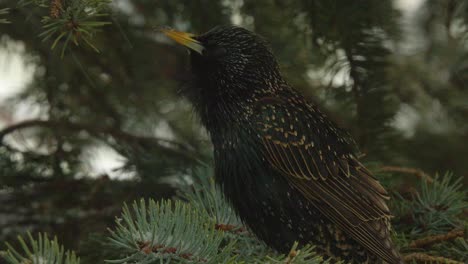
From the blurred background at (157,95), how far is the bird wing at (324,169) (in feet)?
0.79

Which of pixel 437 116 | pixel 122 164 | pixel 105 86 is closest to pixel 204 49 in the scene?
pixel 122 164

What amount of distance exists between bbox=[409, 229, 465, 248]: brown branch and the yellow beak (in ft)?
3.97

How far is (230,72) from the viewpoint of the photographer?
9.20 feet

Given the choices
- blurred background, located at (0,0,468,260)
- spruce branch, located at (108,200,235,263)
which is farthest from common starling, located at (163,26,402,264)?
spruce branch, located at (108,200,235,263)

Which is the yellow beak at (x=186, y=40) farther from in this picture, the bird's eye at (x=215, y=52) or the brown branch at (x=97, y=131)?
the brown branch at (x=97, y=131)

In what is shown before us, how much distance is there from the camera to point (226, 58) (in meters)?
2.82

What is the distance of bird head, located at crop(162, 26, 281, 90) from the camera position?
279 centimetres

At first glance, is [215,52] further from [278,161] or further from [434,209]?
[434,209]

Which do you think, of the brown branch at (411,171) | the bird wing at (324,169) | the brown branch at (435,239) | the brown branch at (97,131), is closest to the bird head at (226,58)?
the bird wing at (324,169)

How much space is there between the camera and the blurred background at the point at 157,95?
2889 millimetres

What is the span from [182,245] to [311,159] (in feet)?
3.14

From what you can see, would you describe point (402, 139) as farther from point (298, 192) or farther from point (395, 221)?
point (298, 192)

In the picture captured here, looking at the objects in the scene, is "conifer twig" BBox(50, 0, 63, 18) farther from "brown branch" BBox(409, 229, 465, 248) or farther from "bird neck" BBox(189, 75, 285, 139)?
"brown branch" BBox(409, 229, 465, 248)

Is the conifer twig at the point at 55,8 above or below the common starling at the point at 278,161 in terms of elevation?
above
